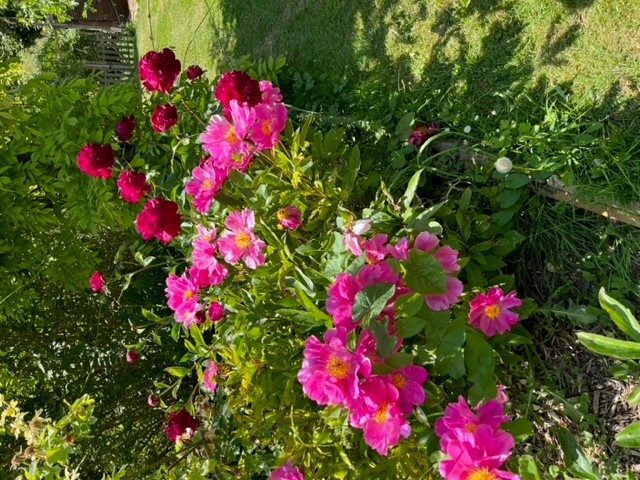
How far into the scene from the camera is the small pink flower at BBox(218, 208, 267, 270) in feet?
5.94

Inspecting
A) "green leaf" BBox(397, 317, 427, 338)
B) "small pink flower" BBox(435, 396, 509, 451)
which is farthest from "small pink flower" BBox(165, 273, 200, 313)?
"small pink flower" BBox(435, 396, 509, 451)

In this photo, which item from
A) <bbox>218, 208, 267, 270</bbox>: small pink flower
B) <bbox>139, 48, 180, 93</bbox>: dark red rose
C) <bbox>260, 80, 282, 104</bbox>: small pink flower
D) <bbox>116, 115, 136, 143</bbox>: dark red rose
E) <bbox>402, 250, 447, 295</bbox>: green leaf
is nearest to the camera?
<bbox>402, 250, 447, 295</bbox>: green leaf

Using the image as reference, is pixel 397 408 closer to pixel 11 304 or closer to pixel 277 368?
pixel 277 368

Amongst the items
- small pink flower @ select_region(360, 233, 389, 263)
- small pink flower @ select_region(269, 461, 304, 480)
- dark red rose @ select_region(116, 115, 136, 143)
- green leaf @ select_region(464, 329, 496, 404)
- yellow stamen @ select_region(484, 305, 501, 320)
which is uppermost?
dark red rose @ select_region(116, 115, 136, 143)

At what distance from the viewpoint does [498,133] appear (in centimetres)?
228

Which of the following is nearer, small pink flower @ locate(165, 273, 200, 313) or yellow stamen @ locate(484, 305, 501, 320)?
yellow stamen @ locate(484, 305, 501, 320)

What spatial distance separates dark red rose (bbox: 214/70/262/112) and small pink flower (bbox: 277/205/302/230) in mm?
379

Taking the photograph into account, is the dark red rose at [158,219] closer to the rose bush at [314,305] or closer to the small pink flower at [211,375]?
the rose bush at [314,305]

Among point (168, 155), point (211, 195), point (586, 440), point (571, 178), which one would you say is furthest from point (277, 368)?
point (168, 155)

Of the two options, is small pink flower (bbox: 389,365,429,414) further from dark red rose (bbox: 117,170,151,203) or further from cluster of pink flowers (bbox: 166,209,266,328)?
dark red rose (bbox: 117,170,151,203)

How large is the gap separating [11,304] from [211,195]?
1736 mm

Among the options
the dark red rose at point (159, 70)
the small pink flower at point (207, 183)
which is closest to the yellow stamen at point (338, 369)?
the small pink flower at point (207, 183)

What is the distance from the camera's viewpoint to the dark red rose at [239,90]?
1.91m

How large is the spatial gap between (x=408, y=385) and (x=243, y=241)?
2.26 feet
